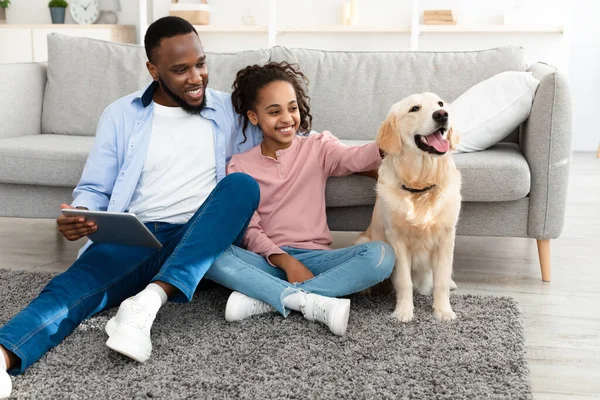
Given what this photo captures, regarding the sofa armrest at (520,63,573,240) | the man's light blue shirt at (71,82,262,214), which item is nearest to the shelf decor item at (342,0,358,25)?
the sofa armrest at (520,63,573,240)

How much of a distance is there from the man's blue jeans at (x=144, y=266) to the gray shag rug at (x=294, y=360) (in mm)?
76

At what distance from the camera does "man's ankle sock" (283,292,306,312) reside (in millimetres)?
1917

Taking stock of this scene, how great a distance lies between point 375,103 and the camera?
2955mm

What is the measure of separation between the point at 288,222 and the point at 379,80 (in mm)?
1091

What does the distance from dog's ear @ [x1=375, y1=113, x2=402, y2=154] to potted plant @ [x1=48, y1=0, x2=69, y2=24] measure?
507 cm

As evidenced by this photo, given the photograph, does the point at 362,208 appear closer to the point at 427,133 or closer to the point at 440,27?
the point at 427,133

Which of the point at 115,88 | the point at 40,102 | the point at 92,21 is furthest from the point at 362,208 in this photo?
the point at 92,21

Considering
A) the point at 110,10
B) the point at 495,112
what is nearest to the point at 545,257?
the point at 495,112

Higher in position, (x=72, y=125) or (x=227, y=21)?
(x=227, y=21)

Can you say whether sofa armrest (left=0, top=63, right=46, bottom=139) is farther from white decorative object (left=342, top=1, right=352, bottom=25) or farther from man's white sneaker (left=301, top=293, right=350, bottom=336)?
white decorative object (left=342, top=1, right=352, bottom=25)

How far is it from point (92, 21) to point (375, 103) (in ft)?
13.6

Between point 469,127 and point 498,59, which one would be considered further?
point 498,59

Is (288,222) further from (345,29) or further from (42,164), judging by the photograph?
(345,29)

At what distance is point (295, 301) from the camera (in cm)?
193
